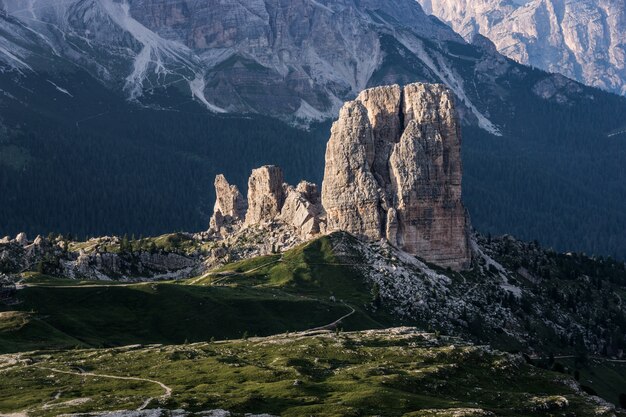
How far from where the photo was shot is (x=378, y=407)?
444 ft

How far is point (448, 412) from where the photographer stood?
13275 centimetres

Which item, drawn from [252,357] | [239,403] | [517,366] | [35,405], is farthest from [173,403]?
[517,366]

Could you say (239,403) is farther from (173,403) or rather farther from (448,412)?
(448,412)

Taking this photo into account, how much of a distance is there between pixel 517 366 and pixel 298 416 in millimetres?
55590

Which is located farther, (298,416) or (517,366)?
(517,366)

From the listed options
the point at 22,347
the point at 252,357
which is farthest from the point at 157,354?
the point at 22,347

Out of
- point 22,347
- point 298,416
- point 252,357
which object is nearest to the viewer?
point 298,416

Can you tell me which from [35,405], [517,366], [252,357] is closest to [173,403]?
[35,405]

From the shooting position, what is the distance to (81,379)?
15250 cm

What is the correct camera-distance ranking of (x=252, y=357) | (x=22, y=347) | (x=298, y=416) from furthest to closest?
(x=22, y=347) < (x=252, y=357) < (x=298, y=416)

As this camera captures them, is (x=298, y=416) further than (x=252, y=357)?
No

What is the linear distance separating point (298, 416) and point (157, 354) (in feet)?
164

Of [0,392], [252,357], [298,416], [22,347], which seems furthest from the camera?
[22,347]

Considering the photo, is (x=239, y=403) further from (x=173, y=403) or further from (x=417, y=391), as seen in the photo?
(x=417, y=391)
